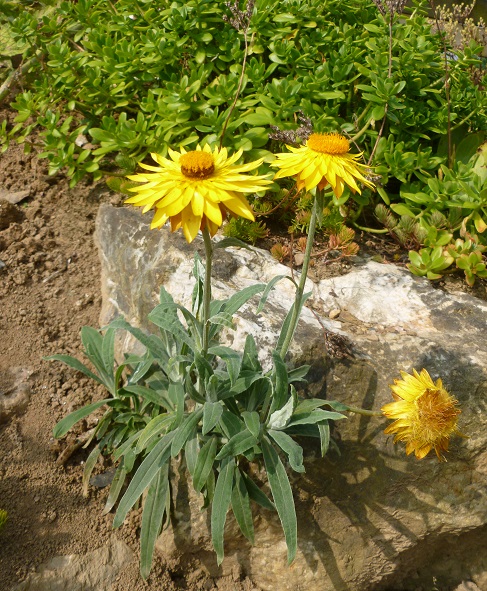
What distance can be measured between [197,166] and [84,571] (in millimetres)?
1755

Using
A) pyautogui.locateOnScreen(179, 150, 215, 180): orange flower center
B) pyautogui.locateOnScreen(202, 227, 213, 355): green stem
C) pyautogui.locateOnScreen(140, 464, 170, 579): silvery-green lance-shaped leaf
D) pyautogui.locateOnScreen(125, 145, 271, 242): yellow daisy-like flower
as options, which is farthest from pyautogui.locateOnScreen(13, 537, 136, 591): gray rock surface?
pyautogui.locateOnScreen(179, 150, 215, 180): orange flower center

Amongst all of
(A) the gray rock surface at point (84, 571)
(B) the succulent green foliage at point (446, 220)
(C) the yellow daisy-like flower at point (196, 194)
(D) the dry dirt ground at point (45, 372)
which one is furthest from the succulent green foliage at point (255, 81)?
(A) the gray rock surface at point (84, 571)

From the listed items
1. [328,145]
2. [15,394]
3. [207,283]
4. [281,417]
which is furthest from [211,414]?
[15,394]

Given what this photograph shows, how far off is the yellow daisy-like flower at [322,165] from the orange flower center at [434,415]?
2.53 ft

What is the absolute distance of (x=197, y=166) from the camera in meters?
1.70

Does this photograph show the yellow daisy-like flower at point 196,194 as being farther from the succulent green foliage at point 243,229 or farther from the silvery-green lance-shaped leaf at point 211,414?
the succulent green foliage at point 243,229

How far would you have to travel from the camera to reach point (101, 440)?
2.74m

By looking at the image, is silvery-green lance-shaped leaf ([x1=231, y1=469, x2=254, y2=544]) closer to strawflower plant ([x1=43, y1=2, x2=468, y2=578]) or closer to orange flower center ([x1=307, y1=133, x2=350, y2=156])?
strawflower plant ([x1=43, y1=2, x2=468, y2=578])

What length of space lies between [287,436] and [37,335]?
160cm

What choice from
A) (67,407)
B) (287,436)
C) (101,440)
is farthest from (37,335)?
(287,436)

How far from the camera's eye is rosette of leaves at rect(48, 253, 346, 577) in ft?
6.86

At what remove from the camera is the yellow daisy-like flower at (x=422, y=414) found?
1972mm

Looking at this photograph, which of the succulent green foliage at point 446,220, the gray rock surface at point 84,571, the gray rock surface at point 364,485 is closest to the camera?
the gray rock surface at point 84,571

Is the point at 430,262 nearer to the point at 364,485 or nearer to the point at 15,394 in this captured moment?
the point at 364,485
